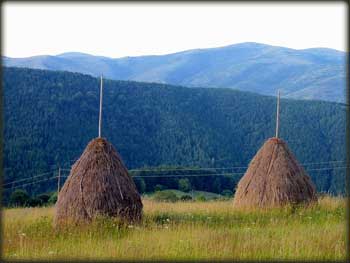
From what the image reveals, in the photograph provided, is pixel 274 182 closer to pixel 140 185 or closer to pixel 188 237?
pixel 188 237

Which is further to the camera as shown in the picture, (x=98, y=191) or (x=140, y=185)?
(x=140, y=185)

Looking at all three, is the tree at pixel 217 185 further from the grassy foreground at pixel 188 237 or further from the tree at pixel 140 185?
the grassy foreground at pixel 188 237

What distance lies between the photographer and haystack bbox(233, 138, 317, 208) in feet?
45.2

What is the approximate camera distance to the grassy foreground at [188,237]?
320 inches

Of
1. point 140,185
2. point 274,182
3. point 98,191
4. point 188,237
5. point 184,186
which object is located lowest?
point 184,186

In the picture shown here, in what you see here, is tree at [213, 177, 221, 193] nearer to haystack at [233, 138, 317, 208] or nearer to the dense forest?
the dense forest

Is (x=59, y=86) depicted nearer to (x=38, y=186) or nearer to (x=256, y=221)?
(x=38, y=186)

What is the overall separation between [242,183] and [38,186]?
31.3 meters

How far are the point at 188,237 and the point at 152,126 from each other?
63207 millimetres

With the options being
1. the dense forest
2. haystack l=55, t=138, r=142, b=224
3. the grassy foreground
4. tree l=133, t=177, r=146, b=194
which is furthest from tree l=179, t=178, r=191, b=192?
haystack l=55, t=138, r=142, b=224

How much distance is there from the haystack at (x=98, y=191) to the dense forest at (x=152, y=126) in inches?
1295

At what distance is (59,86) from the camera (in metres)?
70.0

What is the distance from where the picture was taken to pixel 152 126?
2844 inches

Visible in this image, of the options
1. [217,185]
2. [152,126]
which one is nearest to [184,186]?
[217,185]
